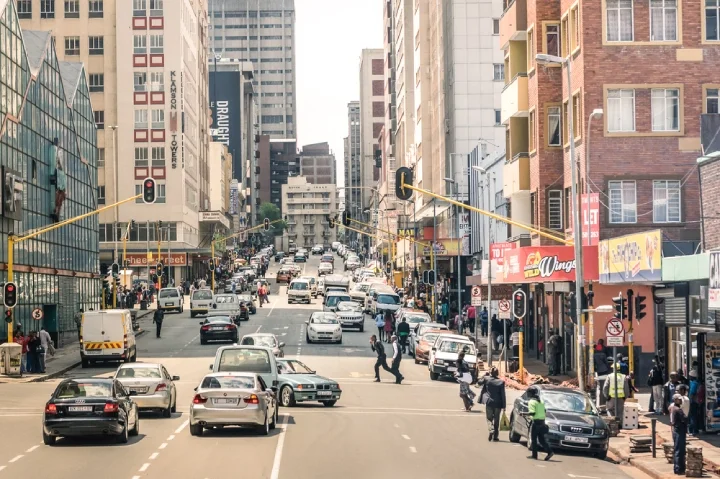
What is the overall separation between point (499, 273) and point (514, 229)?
33.3 ft

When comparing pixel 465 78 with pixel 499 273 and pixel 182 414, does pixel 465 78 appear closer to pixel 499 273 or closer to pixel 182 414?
pixel 499 273

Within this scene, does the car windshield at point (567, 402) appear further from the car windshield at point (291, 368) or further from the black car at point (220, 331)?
the black car at point (220, 331)

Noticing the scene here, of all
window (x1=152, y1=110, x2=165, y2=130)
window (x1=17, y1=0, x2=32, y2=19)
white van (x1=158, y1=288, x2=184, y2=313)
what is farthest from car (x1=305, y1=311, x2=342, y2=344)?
window (x1=17, y1=0, x2=32, y2=19)

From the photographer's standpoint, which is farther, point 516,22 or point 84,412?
point 516,22

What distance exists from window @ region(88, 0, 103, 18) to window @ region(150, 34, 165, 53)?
19.1 ft

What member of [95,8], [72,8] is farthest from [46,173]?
[72,8]

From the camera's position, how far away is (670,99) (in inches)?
1892

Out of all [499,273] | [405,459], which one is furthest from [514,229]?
[405,459]

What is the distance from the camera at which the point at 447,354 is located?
4744 cm

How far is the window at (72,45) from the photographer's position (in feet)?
419

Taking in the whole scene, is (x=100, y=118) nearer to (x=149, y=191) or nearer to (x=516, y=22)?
(x=516, y=22)

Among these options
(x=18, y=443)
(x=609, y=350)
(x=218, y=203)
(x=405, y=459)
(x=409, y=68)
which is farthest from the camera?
(x=218, y=203)

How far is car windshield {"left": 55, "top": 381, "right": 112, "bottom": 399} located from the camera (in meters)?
26.4

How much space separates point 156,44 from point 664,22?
85.8 meters
